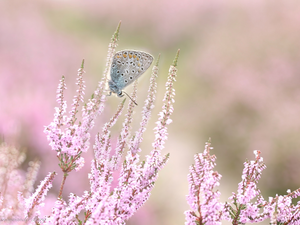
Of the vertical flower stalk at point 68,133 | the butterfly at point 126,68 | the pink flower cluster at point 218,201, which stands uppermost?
the butterfly at point 126,68

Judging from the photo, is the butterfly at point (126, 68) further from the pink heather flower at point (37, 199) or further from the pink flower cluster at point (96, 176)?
the pink heather flower at point (37, 199)

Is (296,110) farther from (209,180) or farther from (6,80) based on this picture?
(6,80)

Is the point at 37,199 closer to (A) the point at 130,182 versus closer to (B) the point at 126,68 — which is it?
(A) the point at 130,182

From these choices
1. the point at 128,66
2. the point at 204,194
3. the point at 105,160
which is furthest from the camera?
the point at 128,66

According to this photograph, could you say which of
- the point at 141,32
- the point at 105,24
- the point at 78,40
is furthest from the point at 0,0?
the point at 141,32

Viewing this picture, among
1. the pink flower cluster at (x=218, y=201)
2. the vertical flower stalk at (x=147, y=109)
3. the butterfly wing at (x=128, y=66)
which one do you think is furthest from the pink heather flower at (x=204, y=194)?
the butterfly wing at (x=128, y=66)

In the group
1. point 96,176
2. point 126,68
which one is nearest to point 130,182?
point 96,176
